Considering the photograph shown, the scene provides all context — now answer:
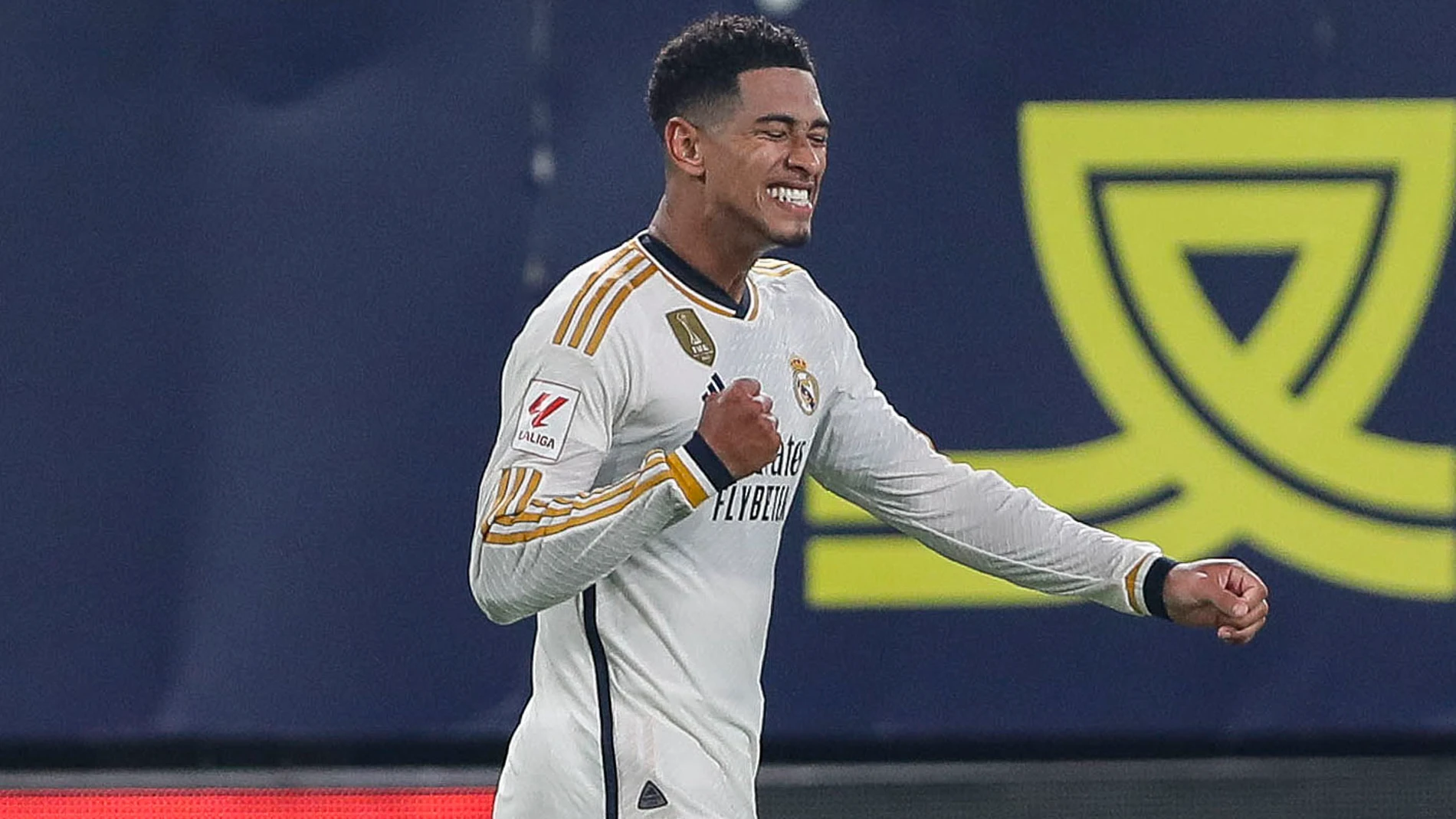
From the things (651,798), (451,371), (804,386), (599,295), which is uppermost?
(599,295)

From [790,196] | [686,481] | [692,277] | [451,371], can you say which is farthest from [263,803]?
[686,481]

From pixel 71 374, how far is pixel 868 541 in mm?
1453

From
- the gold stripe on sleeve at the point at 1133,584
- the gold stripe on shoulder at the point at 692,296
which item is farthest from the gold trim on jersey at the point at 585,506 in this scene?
the gold stripe on sleeve at the point at 1133,584

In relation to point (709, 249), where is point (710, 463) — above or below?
below

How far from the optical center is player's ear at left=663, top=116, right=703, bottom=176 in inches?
117

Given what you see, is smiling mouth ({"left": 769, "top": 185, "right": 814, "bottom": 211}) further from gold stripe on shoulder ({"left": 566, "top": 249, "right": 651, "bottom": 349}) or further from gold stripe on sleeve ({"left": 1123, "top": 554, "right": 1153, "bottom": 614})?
gold stripe on sleeve ({"left": 1123, "top": 554, "right": 1153, "bottom": 614})

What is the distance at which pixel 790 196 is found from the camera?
2.94m

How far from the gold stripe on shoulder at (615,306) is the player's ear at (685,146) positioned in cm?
14

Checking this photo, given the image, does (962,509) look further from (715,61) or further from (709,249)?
(715,61)

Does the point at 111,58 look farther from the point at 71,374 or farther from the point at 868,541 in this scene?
the point at 868,541

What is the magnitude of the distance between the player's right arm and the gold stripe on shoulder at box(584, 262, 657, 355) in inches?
0.5

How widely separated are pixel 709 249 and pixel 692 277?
0.05 metres

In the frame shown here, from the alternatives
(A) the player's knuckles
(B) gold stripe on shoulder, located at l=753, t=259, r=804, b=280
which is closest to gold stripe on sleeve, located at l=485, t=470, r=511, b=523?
(A) the player's knuckles

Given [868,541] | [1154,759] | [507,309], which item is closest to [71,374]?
[507,309]
